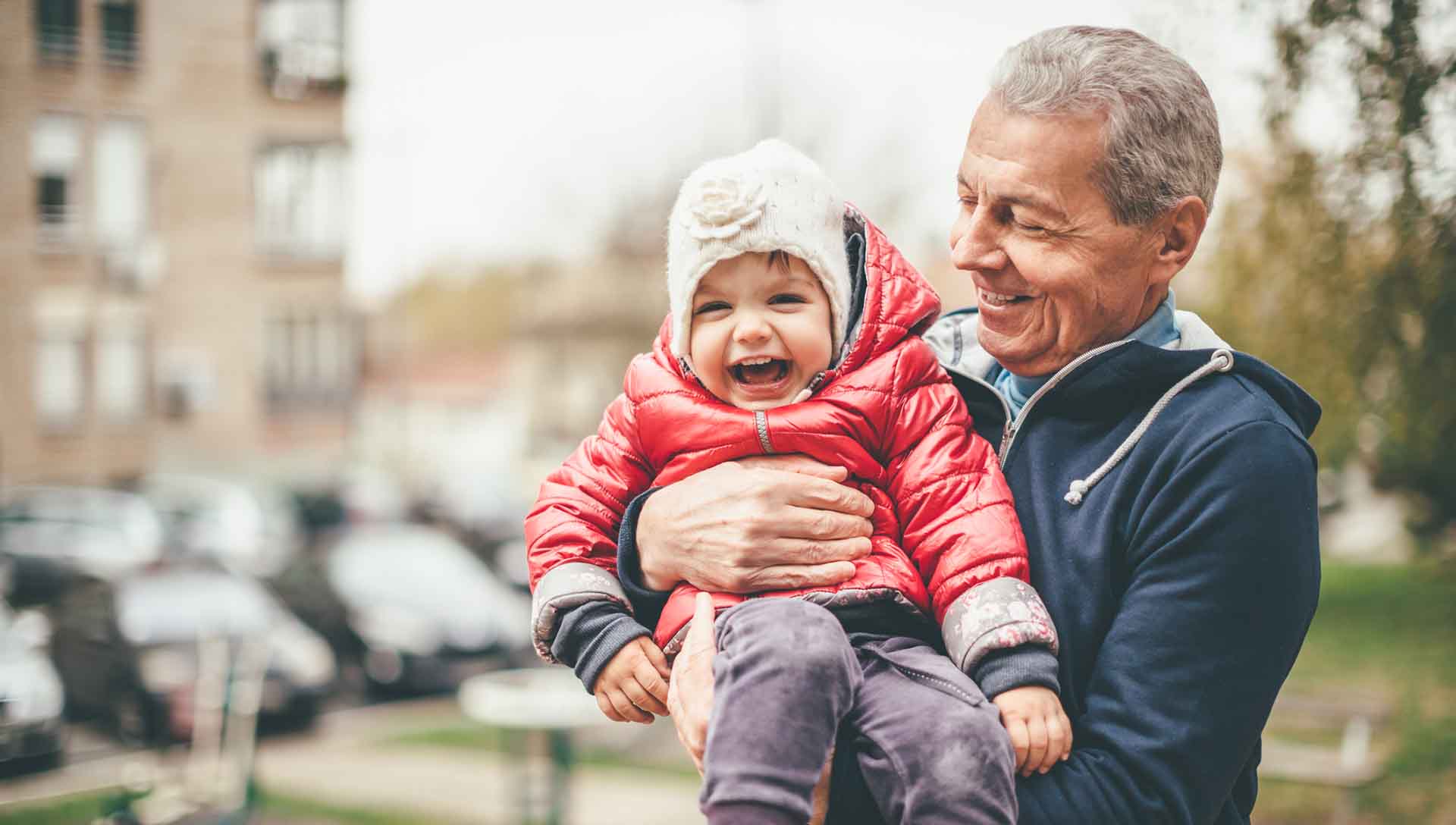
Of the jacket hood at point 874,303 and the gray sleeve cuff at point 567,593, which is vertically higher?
the jacket hood at point 874,303

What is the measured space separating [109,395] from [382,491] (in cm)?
509

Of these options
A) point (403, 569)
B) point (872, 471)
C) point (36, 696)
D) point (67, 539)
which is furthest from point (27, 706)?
point (872, 471)

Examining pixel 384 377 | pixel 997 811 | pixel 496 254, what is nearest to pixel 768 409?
pixel 997 811

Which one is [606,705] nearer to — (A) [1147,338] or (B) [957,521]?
(B) [957,521]

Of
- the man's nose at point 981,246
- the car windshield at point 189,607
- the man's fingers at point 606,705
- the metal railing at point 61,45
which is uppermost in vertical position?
Result: the metal railing at point 61,45

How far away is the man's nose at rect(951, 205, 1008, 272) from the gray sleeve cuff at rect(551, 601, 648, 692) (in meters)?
0.75

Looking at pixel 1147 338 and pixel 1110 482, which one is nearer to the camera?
pixel 1110 482

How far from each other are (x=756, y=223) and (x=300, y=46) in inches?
1001

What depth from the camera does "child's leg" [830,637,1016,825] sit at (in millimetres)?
1590

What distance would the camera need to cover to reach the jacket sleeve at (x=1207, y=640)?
5.35 feet

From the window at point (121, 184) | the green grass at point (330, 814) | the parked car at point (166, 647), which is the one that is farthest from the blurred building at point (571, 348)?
the green grass at point (330, 814)

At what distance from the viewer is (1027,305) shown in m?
1.91

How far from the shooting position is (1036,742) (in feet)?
5.45

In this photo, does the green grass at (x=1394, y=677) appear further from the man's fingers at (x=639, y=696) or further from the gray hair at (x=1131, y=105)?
the man's fingers at (x=639, y=696)
